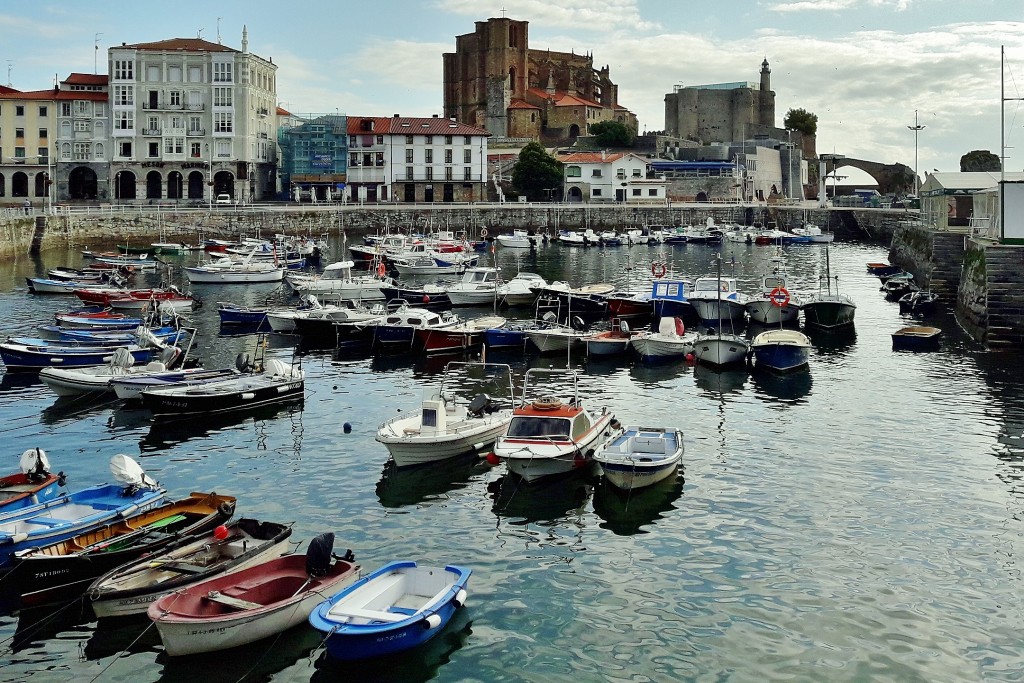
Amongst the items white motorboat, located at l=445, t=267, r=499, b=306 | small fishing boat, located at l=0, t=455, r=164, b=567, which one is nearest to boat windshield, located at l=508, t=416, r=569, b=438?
small fishing boat, located at l=0, t=455, r=164, b=567

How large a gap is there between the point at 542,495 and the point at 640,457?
7.86 feet

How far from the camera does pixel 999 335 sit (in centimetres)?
4206

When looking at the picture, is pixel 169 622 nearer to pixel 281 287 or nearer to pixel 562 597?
pixel 562 597

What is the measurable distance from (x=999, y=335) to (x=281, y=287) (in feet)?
131

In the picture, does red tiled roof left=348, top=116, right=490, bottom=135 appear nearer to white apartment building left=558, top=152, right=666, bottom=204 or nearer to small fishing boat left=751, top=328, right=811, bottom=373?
white apartment building left=558, top=152, right=666, bottom=204

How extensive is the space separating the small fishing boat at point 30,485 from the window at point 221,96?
89.8 metres

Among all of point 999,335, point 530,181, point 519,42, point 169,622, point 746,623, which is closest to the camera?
point 169,622

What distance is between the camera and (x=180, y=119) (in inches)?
4232

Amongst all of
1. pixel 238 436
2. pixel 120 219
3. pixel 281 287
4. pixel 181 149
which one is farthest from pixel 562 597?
pixel 181 149

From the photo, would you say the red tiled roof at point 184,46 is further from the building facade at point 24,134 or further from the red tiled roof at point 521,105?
the red tiled roof at point 521,105

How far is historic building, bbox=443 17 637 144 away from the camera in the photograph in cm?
15562

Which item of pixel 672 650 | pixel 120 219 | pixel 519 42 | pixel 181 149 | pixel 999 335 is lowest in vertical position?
pixel 672 650

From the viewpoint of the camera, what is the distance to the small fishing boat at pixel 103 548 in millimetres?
18719

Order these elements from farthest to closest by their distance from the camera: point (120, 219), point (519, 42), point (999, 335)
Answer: point (519, 42) → point (120, 219) → point (999, 335)
